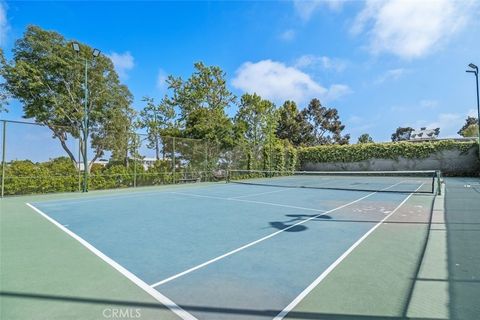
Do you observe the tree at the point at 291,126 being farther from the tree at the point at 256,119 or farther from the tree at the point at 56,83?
the tree at the point at 56,83

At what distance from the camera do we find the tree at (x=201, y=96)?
23375 mm

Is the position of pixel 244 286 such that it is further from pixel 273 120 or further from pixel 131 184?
pixel 273 120

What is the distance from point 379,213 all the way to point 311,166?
2300cm

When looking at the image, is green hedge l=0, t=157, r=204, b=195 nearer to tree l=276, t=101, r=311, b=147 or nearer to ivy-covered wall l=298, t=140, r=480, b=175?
ivy-covered wall l=298, t=140, r=480, b=175

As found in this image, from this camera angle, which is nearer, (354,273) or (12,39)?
(354,273)

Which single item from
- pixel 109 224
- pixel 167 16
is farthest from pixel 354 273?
pixel 167 16

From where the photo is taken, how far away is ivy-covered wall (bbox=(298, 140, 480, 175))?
23250 millimetres

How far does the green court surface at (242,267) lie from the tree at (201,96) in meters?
16.9

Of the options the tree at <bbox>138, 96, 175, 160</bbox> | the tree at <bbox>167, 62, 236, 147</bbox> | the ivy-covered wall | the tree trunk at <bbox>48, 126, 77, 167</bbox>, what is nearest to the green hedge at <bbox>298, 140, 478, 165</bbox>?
the ivy-covered wall

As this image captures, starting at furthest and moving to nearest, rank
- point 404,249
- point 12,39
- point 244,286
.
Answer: point 12,39 → point 404,249 → point 244,286

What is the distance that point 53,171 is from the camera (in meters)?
12.6

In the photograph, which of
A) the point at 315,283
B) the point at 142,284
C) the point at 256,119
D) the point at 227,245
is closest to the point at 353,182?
the point at 256,119

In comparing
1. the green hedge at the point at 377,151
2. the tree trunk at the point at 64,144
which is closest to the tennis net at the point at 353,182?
the green hedge at the point at 377,151

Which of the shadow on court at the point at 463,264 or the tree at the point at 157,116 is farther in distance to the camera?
the tree at the point at 157,116
